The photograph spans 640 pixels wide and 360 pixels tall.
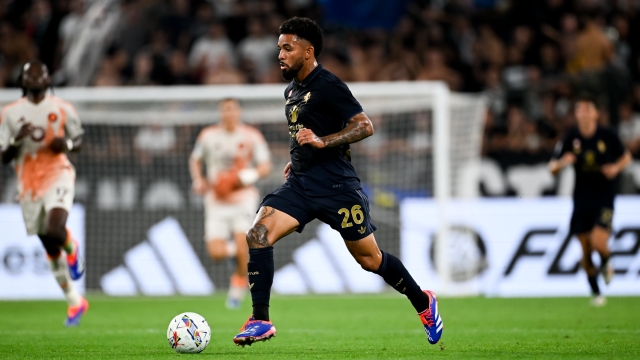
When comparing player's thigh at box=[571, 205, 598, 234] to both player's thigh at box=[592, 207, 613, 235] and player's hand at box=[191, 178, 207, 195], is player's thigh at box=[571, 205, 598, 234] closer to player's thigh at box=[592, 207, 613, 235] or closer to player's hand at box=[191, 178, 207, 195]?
player's thigh at box=[592, 207, 613, 235]

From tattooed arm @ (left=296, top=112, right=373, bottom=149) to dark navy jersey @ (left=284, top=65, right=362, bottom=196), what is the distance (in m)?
0.07

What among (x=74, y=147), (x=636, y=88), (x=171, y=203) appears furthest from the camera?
(x=636, y=88)

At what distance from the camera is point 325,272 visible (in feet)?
47.9

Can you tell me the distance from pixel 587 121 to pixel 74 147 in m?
6.39

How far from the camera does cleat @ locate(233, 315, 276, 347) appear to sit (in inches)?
252

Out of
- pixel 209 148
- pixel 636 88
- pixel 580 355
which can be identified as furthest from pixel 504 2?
pixel 580 355

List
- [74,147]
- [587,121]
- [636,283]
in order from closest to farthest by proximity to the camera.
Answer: [74,147]
[587,121]
[636,283]

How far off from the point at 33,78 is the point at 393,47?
10.0m

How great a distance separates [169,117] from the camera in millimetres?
15422

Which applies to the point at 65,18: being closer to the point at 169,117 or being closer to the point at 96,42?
the point at 96,42

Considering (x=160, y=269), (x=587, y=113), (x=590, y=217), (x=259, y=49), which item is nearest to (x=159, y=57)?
(x=259, y=49)

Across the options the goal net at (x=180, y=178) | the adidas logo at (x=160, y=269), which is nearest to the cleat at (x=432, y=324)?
the goal net at (x=180, y=178)

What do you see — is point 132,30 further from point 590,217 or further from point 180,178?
point 590,217

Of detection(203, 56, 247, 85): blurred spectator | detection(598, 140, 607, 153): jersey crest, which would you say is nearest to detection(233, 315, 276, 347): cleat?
detection(598, 140, 607, 153): jersey crest
